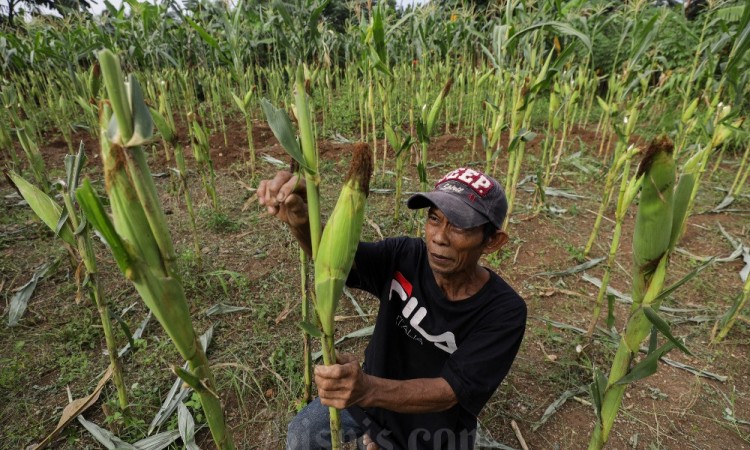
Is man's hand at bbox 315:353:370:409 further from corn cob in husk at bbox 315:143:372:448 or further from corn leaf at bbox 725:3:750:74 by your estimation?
corn leaf at bbox 725:3:750:74

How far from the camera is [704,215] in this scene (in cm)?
441

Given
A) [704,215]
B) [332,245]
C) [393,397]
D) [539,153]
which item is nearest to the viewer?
[332,245]

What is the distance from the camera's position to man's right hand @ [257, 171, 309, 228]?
1.01m

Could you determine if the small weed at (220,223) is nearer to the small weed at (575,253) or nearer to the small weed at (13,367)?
the small weed at (13,367)

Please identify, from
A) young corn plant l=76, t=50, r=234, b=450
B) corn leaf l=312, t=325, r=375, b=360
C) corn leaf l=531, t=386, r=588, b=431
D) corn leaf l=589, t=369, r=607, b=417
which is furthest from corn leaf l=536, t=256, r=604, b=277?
young corn plant l=76, t=50, r=234, b=450

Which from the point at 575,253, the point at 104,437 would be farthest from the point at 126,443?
the point at 575,253

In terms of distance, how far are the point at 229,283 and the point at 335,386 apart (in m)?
2.33

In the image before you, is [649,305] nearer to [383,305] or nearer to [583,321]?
[383,305]

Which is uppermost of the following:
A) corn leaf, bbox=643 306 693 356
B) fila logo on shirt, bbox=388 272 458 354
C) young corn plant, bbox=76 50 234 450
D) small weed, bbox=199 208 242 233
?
young corn plant, bbox=76 50 234 450

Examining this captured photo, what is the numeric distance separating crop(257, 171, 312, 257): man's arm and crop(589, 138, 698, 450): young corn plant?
80 centimetres

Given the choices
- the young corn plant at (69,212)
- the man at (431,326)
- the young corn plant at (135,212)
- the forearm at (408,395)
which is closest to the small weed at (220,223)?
the young corn plant at (69,212)

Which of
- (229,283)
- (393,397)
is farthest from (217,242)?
(393,397)

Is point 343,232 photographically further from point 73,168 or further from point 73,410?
point 73,410

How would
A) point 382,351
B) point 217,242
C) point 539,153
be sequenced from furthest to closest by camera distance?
point 539,153, point 217,242, point 382,351
